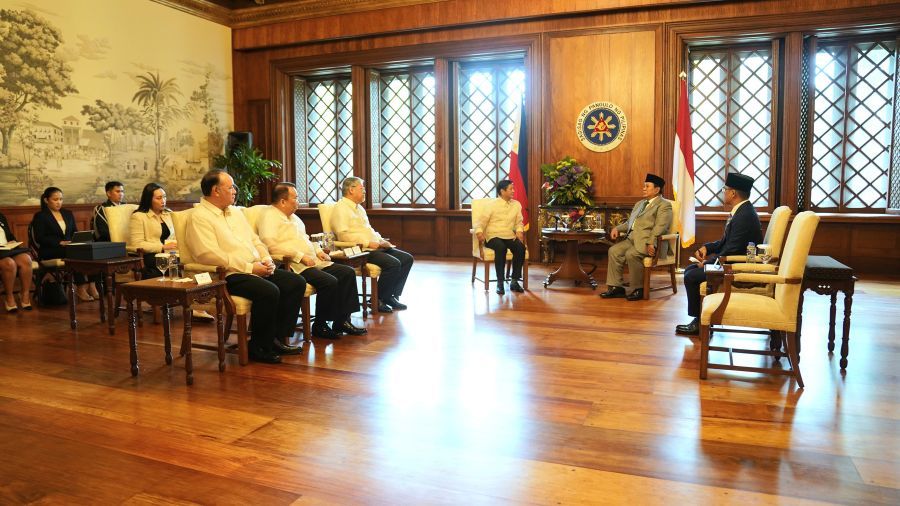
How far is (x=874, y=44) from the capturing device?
721cm

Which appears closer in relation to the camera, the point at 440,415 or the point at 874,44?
the point at 440,415

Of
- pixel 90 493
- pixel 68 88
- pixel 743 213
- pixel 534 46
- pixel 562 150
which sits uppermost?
pixel 534 46

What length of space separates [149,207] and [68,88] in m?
2.81

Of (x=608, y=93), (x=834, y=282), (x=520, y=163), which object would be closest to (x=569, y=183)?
(x=520, y=163)

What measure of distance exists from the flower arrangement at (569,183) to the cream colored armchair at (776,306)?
168 inches

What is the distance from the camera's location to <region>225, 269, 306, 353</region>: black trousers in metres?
3.73

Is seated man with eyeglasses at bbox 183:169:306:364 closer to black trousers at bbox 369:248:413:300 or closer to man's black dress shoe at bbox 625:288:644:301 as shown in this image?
black trousers at bbox 369:248:413:300

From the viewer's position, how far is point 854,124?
7371mm

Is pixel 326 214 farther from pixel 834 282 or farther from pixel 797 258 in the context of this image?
pixel 834 282

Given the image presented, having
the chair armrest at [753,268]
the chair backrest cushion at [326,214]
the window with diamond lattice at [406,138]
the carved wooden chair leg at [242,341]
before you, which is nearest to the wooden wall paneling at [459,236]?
the window with diamond lattice at [406,138]

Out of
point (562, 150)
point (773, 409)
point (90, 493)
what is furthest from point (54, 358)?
point (562, 150)

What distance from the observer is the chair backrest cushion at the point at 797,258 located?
10.8ft

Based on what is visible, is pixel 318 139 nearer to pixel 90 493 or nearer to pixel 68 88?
pixel 68 88

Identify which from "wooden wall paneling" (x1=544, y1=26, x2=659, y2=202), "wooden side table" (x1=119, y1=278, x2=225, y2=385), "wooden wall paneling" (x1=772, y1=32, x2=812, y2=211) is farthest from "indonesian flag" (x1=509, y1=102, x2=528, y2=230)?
"wooden side table" (x1=119, y1=278, x2=225, y2=385)
